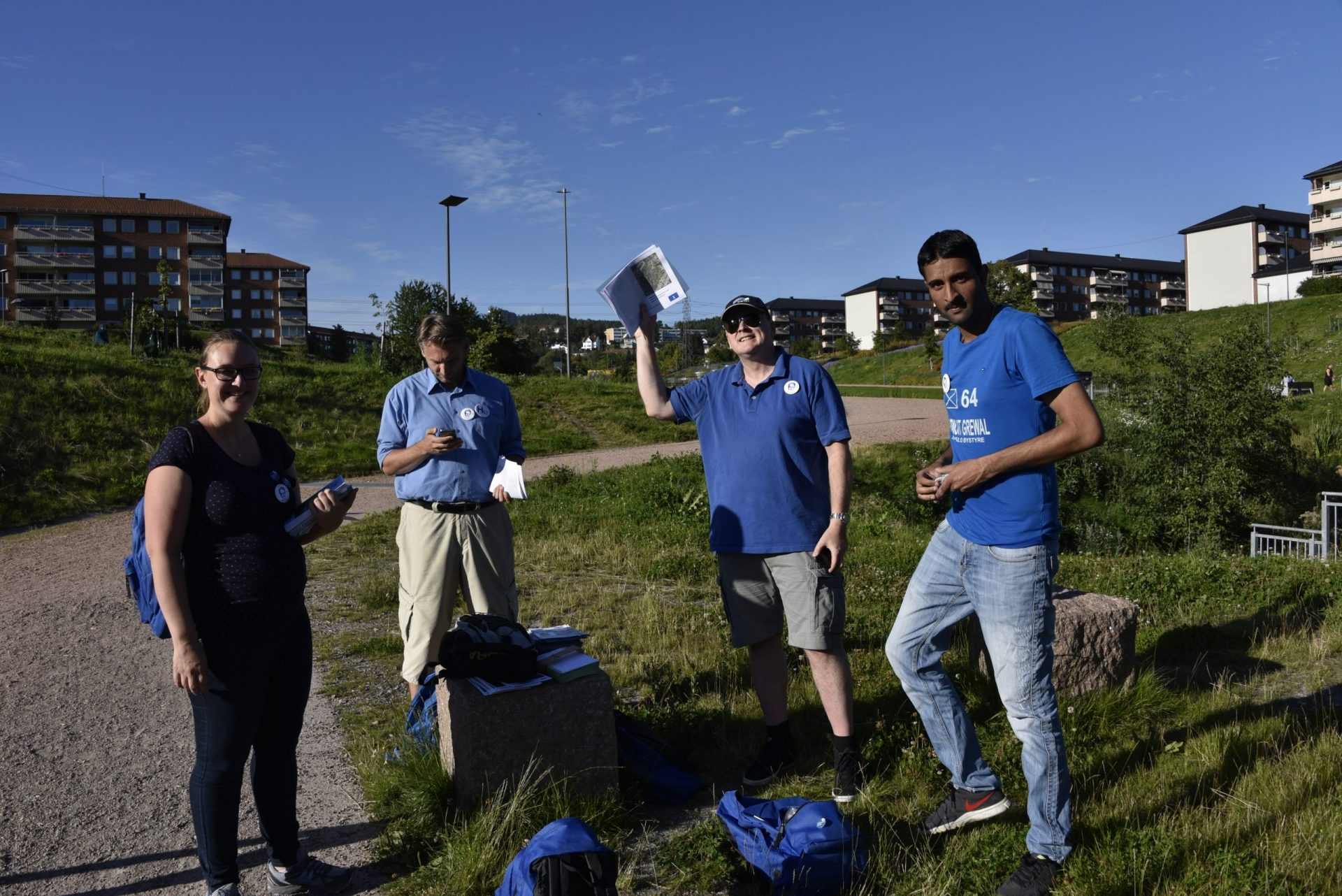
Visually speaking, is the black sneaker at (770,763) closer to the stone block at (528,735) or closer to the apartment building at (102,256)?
the stone block at (528,735)

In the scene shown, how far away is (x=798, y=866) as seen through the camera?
3121 millimetres

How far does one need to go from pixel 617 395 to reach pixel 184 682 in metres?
26.0

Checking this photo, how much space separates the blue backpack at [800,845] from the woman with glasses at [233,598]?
1.48 metres

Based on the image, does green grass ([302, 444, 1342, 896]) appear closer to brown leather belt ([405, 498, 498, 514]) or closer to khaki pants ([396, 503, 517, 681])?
khaki pants ([396, 503, 517, 681])

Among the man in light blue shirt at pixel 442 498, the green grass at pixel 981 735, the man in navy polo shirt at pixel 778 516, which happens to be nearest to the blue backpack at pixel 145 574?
the green grass at pixel 981 735

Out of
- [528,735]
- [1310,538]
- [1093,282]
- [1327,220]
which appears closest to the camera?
[528,735]

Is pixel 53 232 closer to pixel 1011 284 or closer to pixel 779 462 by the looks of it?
pixel 1011 284

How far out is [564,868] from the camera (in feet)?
8.79

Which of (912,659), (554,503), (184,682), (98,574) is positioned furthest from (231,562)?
(554,503)

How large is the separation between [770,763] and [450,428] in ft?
7.24

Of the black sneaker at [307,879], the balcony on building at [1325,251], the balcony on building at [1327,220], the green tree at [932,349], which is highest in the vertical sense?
the balcony on building at [1327,220]

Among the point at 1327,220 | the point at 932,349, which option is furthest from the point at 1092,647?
the point at 1327,220

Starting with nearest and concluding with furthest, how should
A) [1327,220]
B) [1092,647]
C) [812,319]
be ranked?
→ 1. [1092,647]
2. [1327,220]
3. [812,319]

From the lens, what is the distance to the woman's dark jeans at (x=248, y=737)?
3.07 metres
